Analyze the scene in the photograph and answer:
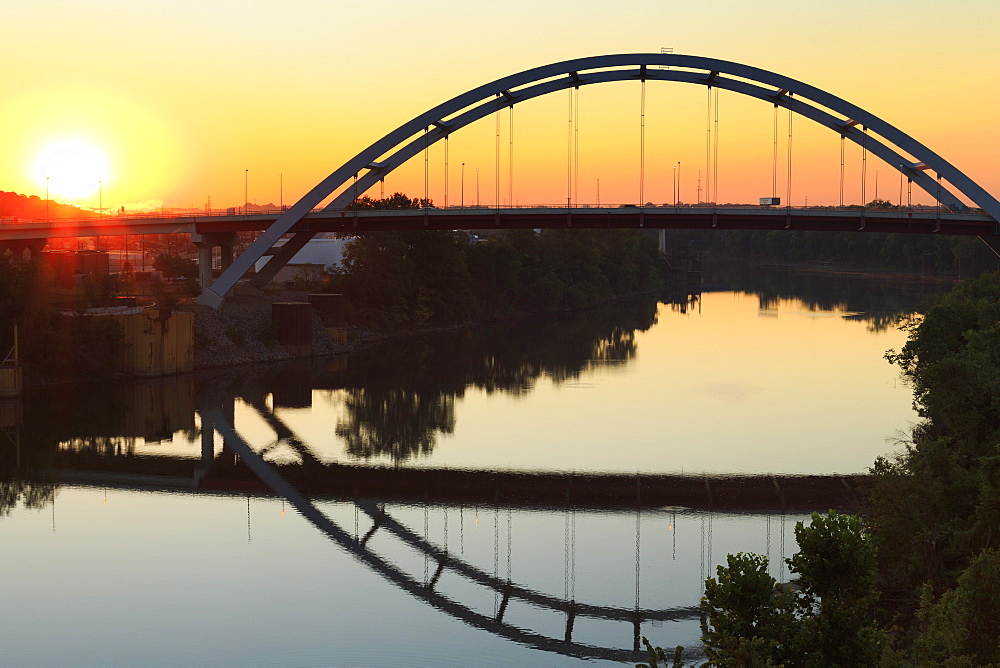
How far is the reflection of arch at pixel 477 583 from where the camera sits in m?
21.2

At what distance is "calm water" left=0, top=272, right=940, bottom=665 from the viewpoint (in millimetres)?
21625

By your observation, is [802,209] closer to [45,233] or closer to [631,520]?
[631,520]

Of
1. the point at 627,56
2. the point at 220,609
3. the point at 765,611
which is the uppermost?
the point at 627,56

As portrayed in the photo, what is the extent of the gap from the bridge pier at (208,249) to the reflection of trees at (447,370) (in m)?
9.92

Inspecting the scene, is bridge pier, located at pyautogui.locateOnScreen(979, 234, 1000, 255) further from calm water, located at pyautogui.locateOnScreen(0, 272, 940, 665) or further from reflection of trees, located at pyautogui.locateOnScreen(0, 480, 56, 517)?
reflection of trees, located at pyautogui.locateOnScreen(0, 480, 56, 517)

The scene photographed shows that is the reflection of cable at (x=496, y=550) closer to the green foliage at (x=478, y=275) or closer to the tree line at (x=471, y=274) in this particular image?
the tree line at (x=471, y=274)

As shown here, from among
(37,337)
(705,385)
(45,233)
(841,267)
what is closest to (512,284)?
(45,233)

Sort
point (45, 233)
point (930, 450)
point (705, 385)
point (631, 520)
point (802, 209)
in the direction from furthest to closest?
point (45, 233) → point (802, 209) → point (705, 385) → point (631, 520) → point (930, 450)

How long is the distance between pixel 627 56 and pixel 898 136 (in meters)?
12.1

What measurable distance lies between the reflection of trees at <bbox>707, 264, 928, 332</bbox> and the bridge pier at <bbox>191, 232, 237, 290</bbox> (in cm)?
4083

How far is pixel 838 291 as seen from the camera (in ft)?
379

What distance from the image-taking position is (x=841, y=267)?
163375 mm

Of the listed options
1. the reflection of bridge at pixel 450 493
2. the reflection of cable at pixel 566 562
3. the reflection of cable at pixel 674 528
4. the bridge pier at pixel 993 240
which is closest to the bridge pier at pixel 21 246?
the reflection of bridge at pixel 450 493

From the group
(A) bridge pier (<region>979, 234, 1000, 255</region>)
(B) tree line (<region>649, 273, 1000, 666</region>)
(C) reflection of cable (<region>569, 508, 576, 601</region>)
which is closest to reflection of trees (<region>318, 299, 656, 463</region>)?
(C) reflection of cable (<region>569, 508, 576, 601</region>)
